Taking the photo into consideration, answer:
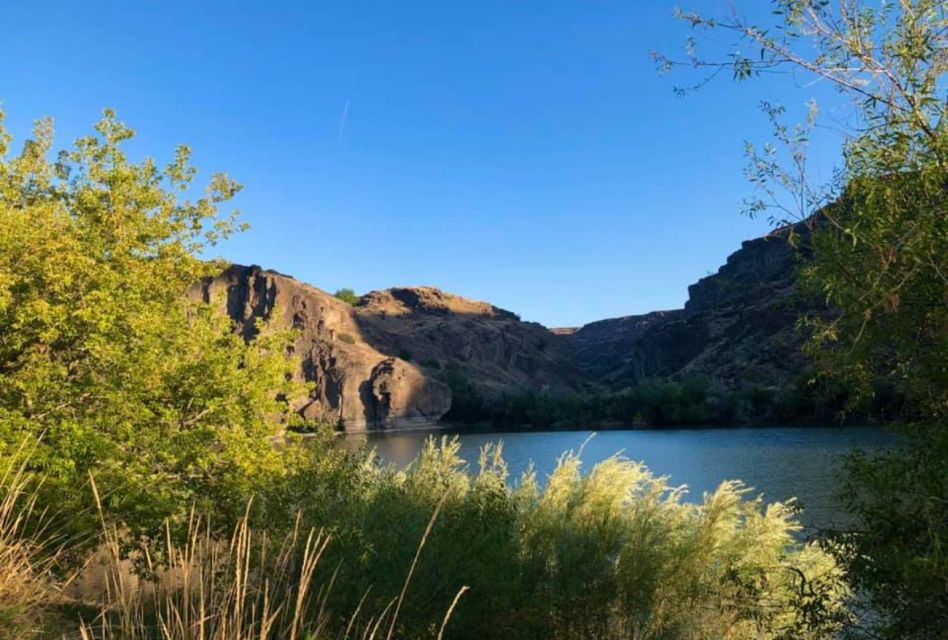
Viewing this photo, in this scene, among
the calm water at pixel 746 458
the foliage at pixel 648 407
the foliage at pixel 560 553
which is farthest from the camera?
the foliage at pixel 648 407

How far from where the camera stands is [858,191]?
5605mm

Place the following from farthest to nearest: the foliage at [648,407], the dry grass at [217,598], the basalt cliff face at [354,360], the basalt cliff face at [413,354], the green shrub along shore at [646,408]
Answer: the basalt cliff face at [354,360]
the basalt cliff face at [413,354]
the foliage at [648,407]
the green shrub along shore at [646,408]
the dry grass at [217,598]

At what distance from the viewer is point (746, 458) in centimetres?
4594

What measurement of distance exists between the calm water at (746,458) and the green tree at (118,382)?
7.35 meters

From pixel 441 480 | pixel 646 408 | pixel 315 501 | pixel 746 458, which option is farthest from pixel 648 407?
pixel 315 501

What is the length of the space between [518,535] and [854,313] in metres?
6.27

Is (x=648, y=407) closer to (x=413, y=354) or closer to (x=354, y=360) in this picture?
(x=354, y=360)

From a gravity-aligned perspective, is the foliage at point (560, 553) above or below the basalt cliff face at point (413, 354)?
below

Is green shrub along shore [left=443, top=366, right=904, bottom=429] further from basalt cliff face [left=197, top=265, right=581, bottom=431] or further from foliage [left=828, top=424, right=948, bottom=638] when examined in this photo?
foliage [left=828, top=424, right=948, bottom=638]

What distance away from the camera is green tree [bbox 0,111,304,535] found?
9211 mm

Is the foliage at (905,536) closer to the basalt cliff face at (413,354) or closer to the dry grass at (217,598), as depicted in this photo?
the dry grass at (217,598)

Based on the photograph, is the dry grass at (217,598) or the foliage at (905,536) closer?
the dry grass at (217,598)

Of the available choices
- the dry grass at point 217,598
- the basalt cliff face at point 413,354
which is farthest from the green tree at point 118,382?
the basalt cliff face at point 413,354

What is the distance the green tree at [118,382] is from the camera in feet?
30.2
